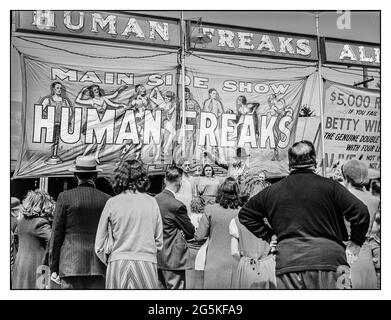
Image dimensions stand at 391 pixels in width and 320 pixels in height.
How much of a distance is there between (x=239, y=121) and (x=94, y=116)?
5.41 feet

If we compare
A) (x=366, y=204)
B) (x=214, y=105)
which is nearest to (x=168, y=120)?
(x=214, y=105)

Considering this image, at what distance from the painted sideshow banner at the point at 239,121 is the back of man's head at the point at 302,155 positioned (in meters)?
0.08

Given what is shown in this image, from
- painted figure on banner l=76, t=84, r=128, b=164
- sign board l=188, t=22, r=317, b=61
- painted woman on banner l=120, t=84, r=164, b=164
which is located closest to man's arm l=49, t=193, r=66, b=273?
painted figure on banner l=76, t=84, r=128, b=164

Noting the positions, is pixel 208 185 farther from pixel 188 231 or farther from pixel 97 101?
pixel 97 101

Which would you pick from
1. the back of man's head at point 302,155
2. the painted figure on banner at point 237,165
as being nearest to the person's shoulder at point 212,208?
the painted figure on banner at point 237,165

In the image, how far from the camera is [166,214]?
239 inches

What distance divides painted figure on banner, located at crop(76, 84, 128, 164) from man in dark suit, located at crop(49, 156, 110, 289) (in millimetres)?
345

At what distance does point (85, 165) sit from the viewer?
6.02 meters

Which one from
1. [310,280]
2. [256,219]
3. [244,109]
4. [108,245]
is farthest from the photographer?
[244,109]

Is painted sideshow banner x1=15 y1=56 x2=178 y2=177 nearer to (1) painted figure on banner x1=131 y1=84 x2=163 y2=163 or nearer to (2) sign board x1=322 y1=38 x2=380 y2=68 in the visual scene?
(1) painted figure on banner x1=131 y1=84 x2=163 y2=163
